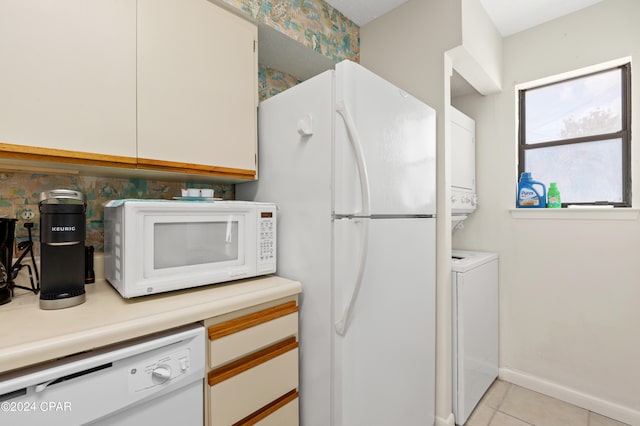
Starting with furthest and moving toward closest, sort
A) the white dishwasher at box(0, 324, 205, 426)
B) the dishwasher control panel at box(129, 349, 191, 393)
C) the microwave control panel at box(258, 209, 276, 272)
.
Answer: the microwave control panel at box(258, 209, 276, 272) < the dishwasher control panel at box(129, 349, 191, 393) < the white dishwasher at box(0, 324, 205, 426)

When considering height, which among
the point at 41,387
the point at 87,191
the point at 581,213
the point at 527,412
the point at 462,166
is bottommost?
the point at 527,412

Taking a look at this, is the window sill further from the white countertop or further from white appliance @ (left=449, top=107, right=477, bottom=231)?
the white countertop

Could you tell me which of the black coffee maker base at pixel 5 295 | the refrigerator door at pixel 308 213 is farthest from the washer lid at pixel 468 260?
the black coffee maker base at pixel 5 295

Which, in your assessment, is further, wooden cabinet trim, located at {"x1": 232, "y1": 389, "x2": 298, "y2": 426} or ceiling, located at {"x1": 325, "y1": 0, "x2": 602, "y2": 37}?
ceiling, located at {"x1": 325, "y1": 0, "x2": 602, "y2": 37}

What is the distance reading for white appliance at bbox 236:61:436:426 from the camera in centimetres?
120

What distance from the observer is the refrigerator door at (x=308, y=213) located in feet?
4.05

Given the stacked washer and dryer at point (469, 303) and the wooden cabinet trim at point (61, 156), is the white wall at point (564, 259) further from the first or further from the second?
the wooden cabinet trim at point (61, 156)

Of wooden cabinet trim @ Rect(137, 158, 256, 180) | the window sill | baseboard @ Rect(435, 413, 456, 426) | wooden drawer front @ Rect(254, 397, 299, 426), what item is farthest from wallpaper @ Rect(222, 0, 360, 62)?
baseboard @ Rect(435, 413, 456, 426)

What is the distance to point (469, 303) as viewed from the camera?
185cm

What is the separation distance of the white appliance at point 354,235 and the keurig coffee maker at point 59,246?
798mm

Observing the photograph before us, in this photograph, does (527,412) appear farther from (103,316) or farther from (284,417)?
(103,316)

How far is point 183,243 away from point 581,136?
8.91 feet

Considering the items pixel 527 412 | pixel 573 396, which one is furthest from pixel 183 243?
pixel 573 396

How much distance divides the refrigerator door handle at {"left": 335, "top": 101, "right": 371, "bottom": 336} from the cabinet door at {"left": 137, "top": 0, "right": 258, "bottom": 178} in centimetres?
58
